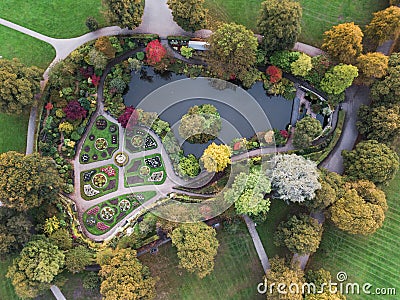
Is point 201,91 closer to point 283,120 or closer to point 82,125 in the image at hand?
point 283,120

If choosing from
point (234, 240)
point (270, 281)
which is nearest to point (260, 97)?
point (234, 240)

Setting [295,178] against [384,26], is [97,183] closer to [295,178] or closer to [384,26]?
[295,178]

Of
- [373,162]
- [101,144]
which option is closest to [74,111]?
[101,144]

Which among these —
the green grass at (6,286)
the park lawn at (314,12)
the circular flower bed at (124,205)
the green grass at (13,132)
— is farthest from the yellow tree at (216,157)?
the green grass at (6,286)

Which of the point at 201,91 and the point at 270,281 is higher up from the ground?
the point at 201,91

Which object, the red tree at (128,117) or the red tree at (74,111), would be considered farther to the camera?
the red tree at (128,117)

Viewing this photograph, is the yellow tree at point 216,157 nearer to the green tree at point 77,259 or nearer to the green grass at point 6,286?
the green tree at point 77,259
